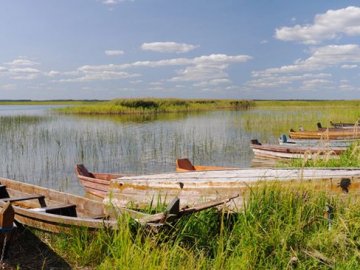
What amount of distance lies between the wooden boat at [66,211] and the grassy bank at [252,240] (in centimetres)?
15

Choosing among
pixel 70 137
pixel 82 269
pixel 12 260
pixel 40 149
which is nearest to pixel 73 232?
pixel 82 269

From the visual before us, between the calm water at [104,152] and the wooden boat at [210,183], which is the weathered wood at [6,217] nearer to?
the wooden boat at [210,183]

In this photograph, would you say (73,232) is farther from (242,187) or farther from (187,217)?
(242,187)

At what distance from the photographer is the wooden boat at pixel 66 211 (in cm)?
471

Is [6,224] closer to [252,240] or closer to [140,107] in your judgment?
[252,240]

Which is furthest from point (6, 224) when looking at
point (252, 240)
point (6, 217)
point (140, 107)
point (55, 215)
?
point (140, 107)

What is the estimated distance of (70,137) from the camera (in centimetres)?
2183

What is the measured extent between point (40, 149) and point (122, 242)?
15.0 metres

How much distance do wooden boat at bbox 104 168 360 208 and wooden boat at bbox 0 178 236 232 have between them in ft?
1.32

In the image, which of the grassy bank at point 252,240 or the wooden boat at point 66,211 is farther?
the wooden boat at point 66,211

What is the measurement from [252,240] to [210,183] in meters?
1.77

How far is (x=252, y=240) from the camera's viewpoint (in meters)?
4.49

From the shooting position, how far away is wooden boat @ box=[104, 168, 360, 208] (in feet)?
18.8

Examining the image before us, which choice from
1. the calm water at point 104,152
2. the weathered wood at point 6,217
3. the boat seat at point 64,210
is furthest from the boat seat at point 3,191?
the weathered wood at point 6,217
